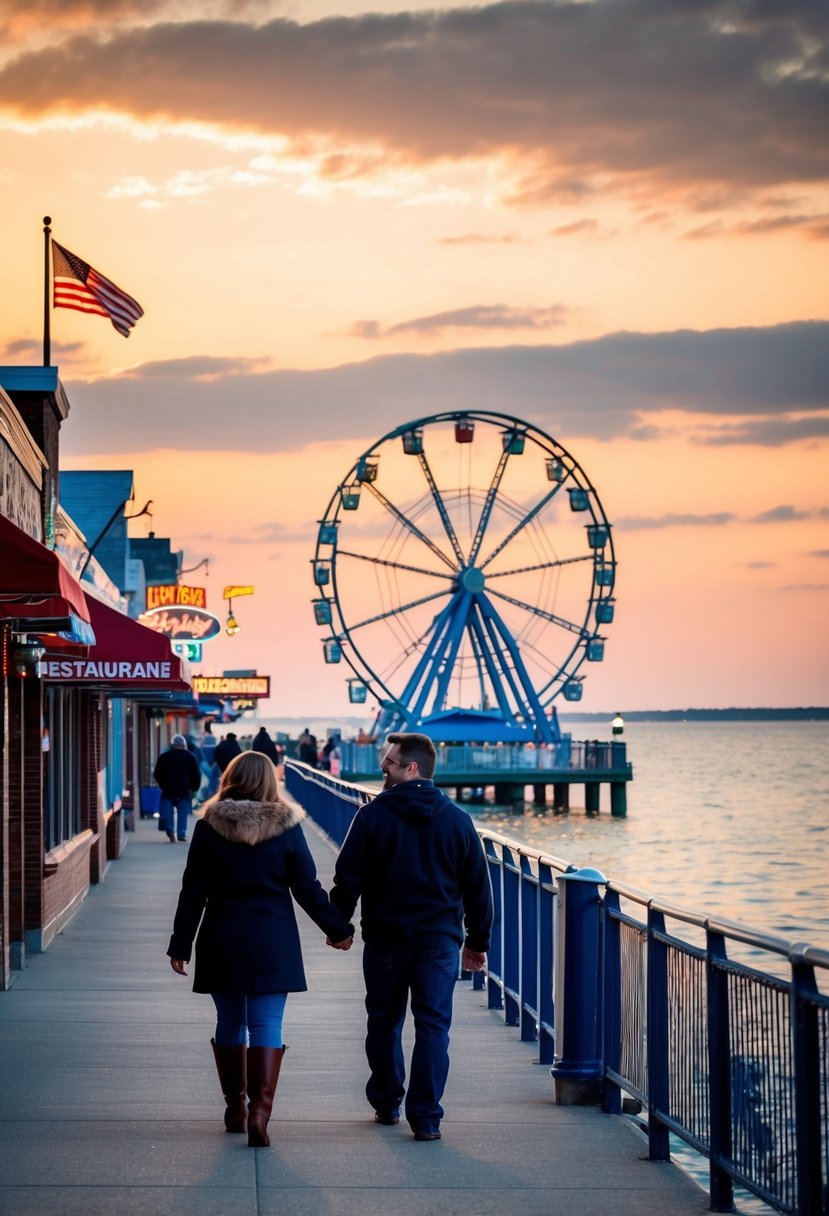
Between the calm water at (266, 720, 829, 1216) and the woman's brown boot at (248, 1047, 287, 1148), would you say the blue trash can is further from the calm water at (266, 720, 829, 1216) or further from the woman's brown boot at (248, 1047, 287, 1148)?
the woman's brown boot at (248, 1047, 287, 1148)

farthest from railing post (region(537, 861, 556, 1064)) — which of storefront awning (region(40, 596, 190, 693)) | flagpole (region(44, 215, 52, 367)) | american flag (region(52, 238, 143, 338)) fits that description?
american flag (region(52, 238, 143, 338))

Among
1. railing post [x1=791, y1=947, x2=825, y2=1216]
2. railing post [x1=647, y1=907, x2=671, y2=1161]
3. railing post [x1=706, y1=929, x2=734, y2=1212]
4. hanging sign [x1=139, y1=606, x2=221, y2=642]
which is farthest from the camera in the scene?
hanging sign [x1=139, y1=606, x2=221, y2=642]

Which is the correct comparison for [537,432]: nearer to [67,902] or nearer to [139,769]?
[139,769]

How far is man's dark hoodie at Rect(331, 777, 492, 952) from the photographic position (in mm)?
7875

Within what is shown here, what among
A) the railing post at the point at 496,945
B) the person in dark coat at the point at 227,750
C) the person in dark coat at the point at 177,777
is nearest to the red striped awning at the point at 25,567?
the railing post at the point at 496,945

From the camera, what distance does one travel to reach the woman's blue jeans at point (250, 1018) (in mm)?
7676

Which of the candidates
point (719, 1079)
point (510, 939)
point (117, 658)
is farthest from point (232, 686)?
point (719, 1079)

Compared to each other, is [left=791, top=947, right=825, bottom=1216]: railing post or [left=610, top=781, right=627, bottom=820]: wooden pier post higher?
[left=791, top=947, right=825, bottom=1216]: railing post

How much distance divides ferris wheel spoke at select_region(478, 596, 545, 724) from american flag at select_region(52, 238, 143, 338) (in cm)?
4588

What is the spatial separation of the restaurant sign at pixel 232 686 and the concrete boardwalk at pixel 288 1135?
41990mm

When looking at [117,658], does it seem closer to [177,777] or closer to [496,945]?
[496,945]

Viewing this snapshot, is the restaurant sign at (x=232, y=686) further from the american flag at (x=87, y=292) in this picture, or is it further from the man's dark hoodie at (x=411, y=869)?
the man's dark hoodie at (x=411, y=869)

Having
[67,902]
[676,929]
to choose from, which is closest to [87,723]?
[67,902]

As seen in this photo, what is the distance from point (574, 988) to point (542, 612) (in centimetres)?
5541
